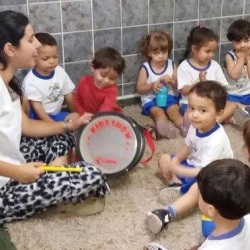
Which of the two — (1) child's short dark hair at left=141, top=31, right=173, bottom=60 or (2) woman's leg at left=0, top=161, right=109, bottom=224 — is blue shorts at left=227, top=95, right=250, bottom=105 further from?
(2) woman's leg at left=0, top=161, right=109, bottom=224

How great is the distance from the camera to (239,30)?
9.16 feet

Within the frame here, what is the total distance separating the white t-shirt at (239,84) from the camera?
279 cm

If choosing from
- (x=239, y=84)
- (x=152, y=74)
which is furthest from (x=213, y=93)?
(x=239, y=84)

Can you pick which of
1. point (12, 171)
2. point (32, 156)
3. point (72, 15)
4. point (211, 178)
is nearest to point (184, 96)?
point (72, 15)

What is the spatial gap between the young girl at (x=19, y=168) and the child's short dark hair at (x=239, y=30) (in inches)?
49.7

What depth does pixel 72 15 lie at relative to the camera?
8.64 feet

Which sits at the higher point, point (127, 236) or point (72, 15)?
point (72, 15)

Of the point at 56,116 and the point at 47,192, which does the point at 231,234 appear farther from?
the point at 56,116

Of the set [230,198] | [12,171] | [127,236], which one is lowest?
[127,236]

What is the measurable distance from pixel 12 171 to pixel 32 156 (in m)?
0.35

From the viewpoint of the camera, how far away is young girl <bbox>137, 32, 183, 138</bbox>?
8.80 ft

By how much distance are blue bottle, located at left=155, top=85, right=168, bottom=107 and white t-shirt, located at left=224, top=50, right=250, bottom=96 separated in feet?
1.12

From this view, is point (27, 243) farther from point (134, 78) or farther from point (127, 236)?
point (134, 78)

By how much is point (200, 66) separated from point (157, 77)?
217 mm
